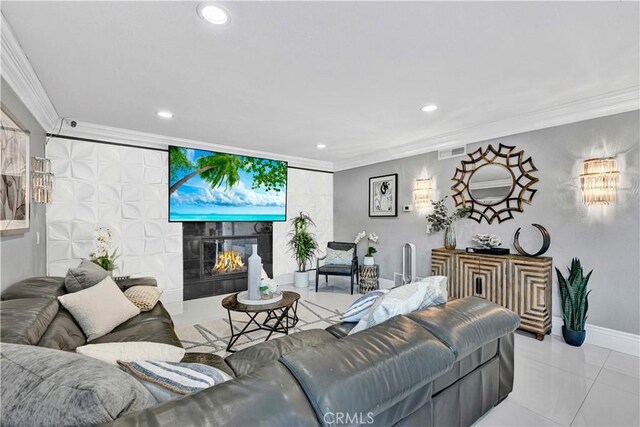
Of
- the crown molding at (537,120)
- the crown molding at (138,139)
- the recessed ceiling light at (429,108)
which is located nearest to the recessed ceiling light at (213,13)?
the recessed ceiling light at (429,108)

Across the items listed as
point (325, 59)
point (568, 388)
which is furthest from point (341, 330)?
point (325, 59)

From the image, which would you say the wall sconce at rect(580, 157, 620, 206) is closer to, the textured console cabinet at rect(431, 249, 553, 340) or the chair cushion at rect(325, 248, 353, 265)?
the textured console cabinet at rect(431, 249, 553, 340)

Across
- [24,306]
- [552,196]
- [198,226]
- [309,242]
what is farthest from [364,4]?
[309,242]

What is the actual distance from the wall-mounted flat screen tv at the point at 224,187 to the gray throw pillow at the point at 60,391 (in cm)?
368

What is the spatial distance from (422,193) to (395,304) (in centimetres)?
310

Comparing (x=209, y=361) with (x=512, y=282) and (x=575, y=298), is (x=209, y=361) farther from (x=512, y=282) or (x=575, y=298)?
(x=575, y=298)

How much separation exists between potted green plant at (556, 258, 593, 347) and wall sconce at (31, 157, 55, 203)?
5.05 m

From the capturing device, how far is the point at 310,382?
906 mm

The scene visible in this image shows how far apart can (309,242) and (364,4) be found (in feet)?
13.9

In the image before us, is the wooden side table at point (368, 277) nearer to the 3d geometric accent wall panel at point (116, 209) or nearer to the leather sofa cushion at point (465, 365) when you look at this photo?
the 3d geometric accent wall panel at point (116, 209)

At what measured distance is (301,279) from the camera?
5.21 meters

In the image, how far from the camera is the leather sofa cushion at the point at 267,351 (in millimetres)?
1636

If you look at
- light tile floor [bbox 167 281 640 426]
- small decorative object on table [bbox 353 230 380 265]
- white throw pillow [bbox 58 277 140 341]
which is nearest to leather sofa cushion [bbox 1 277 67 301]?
white throw pillow [bbox 58 277 140 341]

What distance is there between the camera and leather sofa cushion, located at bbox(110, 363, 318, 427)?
0.71 meters
